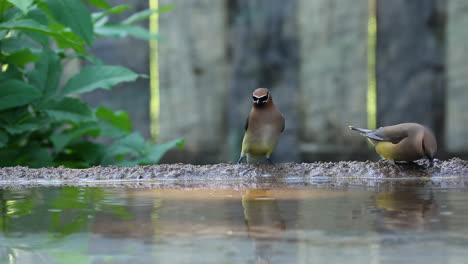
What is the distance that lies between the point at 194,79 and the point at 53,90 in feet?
5.13

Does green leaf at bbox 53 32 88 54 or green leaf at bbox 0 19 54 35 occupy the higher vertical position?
green leaf at bbox 0 19 54 35

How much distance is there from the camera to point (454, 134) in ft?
17.2

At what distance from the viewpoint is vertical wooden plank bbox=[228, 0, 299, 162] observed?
212 inches

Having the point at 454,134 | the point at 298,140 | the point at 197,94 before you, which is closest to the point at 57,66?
the point at 197,94

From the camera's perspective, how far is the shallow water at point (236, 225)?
5.85ft

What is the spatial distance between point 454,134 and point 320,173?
6.77 ft

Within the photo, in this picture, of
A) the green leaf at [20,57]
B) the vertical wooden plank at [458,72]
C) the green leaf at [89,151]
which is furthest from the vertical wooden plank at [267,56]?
the green leaf at [20,57]

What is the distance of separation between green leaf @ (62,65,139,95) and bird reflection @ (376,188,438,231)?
1713 mm

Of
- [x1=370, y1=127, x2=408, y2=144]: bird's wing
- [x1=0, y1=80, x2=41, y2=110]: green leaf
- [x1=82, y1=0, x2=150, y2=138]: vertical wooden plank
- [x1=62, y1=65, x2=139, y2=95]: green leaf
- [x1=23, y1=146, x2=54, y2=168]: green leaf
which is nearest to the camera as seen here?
[x1=370, y1=127, x2=408, y2=144]: bird's wing

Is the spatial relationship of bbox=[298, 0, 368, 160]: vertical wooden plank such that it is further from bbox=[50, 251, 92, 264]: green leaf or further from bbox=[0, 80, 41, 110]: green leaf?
bbox=[50, 251, 92, 264]: green leaf

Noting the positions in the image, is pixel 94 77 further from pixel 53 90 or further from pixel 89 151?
pixel 89 151

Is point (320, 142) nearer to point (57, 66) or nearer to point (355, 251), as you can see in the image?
point (57, 66)

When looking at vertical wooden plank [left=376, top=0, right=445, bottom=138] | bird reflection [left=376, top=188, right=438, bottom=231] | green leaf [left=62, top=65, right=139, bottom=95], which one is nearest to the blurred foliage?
green leaf [left=62, top=65, right=139, bottom=95]

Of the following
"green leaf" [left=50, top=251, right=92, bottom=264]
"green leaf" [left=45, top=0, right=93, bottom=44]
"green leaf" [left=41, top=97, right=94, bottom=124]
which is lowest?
"green leaf" [left=50, top=251, right=92, bottom=264]
